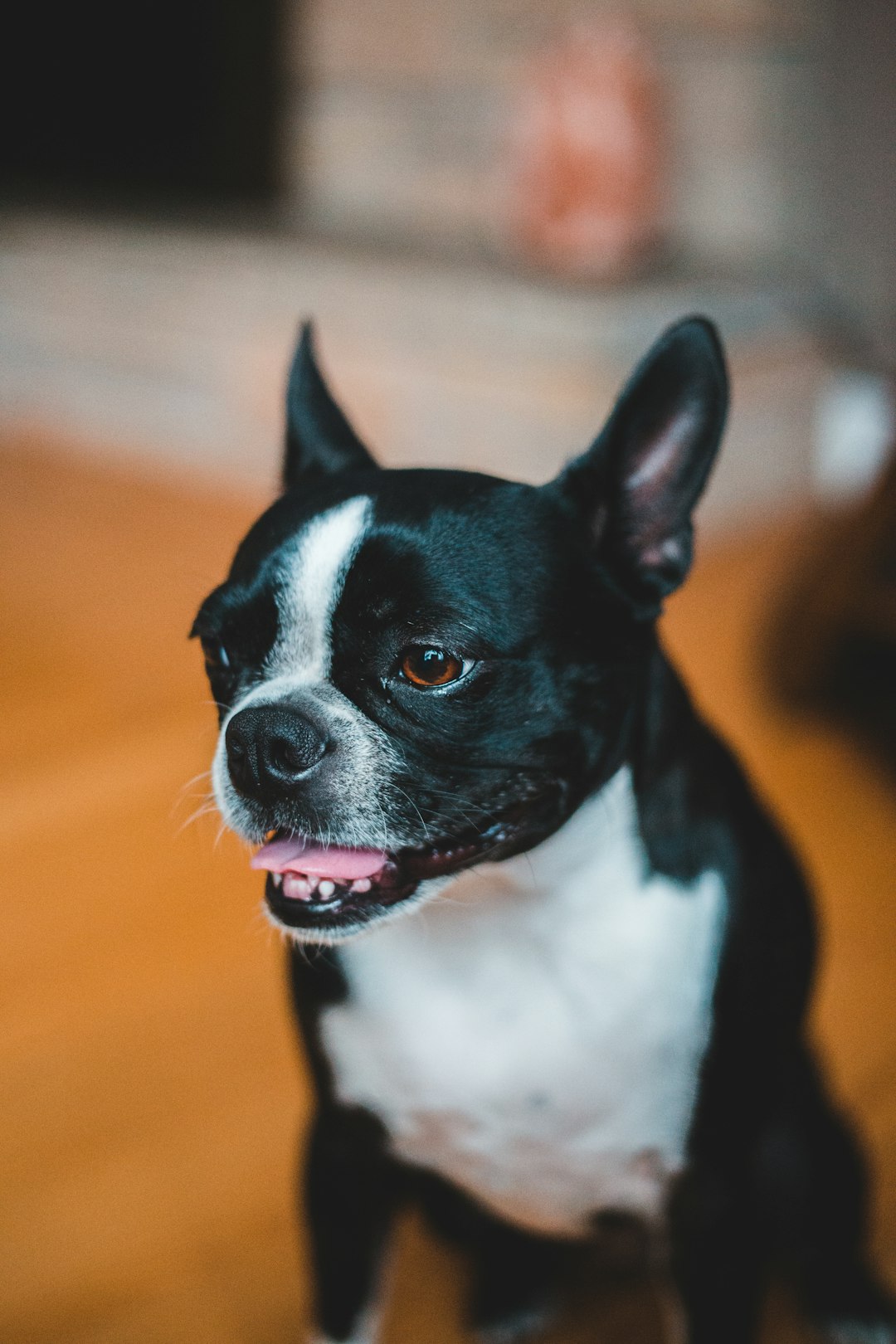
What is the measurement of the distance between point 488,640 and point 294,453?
327mm

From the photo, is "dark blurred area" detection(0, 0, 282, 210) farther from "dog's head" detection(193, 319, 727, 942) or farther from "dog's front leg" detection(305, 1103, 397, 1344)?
"dog's front leg" detection(305, 1103, 397, 1344)

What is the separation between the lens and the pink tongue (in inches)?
39.3

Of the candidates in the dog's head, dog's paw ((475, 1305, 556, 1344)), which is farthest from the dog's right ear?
dog's paw ((475, 1305, 556, 1344))

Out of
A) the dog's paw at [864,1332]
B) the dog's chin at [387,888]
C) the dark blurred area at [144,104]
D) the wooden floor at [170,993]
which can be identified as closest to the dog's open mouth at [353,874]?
the dog's chin at [387,888]

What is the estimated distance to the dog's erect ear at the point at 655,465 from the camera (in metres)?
1.01

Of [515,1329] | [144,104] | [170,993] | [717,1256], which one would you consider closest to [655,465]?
[717,1256]

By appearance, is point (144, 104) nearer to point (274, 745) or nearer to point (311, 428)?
point (311, 428)

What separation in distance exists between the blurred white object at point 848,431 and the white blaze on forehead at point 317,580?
2.90m

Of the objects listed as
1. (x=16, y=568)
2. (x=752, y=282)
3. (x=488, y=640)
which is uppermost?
(x=488, y=640)

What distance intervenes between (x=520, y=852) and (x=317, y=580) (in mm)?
246

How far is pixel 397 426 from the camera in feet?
13.0

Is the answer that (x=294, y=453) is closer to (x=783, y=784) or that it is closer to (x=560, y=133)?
(x=783, y=784)

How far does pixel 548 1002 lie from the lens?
104cm

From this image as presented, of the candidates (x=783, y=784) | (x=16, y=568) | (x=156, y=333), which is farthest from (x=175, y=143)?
(x=783, y=784)
